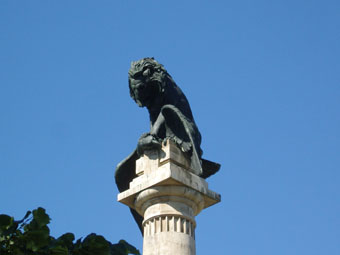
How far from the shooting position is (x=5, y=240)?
701 cm

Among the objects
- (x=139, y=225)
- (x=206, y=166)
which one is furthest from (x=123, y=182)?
(x=206, y=166)

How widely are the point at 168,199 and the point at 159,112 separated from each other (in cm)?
233

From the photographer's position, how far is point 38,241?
22.7ft

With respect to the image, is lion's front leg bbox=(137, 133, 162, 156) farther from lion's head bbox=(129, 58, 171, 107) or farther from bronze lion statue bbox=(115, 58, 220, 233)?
lion's head bbox=(129, 58, 171, 107)

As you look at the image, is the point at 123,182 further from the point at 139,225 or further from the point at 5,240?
the point at 5,240

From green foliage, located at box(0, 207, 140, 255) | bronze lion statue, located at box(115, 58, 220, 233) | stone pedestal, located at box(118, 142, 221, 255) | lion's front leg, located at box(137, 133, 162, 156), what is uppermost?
bronze lion statue, located at box(115, 58, 220, 233)

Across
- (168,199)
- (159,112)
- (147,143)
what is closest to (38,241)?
(168,199)

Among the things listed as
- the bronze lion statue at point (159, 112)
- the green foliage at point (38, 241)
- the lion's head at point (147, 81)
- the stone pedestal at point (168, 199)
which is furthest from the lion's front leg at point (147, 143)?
the green foliage at point (38, 241)

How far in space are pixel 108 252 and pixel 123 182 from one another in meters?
5.55

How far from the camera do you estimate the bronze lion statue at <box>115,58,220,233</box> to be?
40.3 feet

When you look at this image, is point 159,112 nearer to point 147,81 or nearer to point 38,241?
point 147,81

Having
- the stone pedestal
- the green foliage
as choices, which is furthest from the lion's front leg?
the green foliage

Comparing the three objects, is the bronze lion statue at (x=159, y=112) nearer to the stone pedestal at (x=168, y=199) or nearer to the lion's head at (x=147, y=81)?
the lion's head at (x=147, y=81)

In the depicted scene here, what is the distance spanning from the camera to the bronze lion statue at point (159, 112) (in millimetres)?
12273
